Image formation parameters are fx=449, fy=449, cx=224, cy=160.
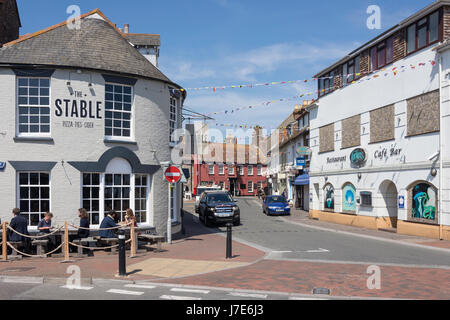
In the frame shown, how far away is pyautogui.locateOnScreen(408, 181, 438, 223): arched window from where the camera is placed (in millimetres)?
18109

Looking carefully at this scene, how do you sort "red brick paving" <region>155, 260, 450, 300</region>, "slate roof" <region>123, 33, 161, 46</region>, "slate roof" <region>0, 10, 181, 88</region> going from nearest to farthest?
"red brick paving" <region>155, 260, 450, 300</region>, "slate roof" <region>0, 10, 181, 88</region>, "slate roof" <region>123, 33, 161, 46</region>

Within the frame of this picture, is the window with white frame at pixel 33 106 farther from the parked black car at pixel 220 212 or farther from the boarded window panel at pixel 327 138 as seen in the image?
the boarded window panel at pixel 327 138

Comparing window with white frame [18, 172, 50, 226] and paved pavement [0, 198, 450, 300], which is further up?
window with white frame [18, 172, 50, 226]

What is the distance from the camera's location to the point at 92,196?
49.9ft

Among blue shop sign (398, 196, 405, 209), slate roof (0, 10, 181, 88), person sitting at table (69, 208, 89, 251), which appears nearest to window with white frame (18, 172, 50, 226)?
person sitting at table (69, 208, 89, 251)

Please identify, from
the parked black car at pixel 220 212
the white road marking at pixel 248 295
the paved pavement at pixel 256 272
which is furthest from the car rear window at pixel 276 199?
the white road marking at pixel 248 295

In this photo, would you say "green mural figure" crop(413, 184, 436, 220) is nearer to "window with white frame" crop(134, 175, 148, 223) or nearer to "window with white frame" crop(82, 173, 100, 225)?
A: "window with white frame" crop(134, 175, 148, 223)

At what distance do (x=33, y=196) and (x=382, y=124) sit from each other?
52.5 feet

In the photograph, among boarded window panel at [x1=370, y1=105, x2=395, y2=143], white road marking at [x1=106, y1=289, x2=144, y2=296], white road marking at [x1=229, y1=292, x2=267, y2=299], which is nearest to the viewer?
white road marking at [x1=229, y1=292, x2=267, y2=299]

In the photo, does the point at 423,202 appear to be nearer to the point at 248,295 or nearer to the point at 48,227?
the point at 248,295

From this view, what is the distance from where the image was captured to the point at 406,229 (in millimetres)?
19734

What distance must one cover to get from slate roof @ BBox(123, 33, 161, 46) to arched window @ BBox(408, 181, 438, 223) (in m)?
13.9
